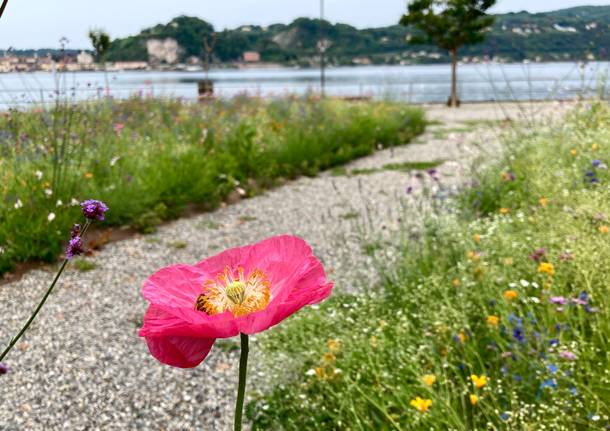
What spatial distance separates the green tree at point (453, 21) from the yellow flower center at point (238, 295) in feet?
73.7

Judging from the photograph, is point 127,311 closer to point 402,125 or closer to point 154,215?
point 154,215

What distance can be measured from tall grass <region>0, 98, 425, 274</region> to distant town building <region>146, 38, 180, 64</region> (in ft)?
2.53

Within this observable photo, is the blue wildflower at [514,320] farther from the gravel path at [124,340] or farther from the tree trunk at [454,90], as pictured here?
the tree trunk at [454,90]

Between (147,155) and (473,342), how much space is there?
515cm

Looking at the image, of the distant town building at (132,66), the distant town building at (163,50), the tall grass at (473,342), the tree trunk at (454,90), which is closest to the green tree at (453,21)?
the tree trunk at (454,90)

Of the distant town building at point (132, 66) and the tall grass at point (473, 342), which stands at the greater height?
the distant town building at point (132, 66)

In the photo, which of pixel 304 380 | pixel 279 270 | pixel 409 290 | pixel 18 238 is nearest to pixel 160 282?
pixel 279 270

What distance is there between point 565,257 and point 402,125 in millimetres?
10262

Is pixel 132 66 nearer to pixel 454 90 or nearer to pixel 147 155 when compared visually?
pixel 147 155

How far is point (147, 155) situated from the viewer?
284 inches

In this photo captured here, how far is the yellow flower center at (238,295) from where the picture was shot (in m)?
0.72

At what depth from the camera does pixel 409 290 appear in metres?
3.83

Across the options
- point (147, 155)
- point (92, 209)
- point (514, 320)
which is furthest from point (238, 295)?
point (147, 155)

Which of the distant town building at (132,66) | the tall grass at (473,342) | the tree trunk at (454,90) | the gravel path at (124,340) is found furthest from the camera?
the tree trunk at (454,90)
